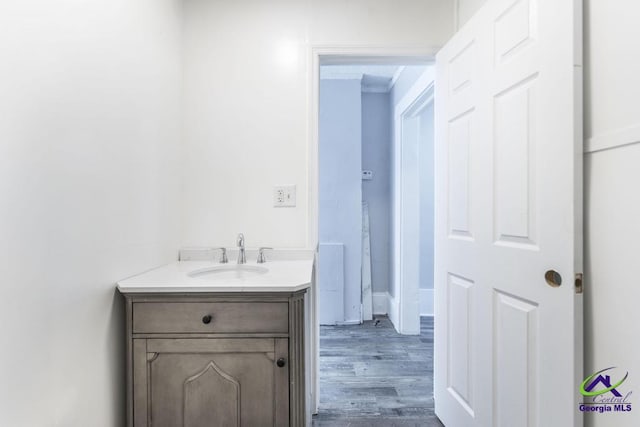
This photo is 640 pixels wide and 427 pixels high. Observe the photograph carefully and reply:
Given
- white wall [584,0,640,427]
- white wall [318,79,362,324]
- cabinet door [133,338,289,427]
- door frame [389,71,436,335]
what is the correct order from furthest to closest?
white wall [318,79,362,324], door frame [389,71,436,335], cabinet door [133,338,289,427], white wall [584,0,640,427]

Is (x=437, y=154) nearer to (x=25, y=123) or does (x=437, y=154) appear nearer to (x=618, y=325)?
(x=618, y=325)

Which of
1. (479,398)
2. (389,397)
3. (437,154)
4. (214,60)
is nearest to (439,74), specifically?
(437,154)

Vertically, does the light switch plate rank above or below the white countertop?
above

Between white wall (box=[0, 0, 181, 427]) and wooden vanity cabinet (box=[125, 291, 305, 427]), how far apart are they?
→ 14 centimetres

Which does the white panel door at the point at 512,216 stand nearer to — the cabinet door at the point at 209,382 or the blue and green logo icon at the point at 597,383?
the blue and green logo icon at the point at 597,383

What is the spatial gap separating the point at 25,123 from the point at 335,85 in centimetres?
277

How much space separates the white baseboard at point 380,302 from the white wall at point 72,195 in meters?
2.48

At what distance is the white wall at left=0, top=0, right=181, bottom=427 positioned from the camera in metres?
0.88

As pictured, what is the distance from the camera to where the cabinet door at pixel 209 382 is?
126cm

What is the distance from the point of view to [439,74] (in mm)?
1788

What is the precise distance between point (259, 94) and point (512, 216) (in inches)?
53.7

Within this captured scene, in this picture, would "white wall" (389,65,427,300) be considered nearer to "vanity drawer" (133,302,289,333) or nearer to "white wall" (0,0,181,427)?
"white wall" (0,0,181,427)

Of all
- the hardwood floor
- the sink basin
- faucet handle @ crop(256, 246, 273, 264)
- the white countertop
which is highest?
faucet handle @ crop(256, 246, 273, 264)

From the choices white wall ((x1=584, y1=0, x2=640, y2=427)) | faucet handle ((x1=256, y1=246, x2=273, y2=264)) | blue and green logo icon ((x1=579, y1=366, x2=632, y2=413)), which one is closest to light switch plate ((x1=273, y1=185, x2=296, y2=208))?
faucet handle ((x1=256, y1=246, x2=273, y2=264))
